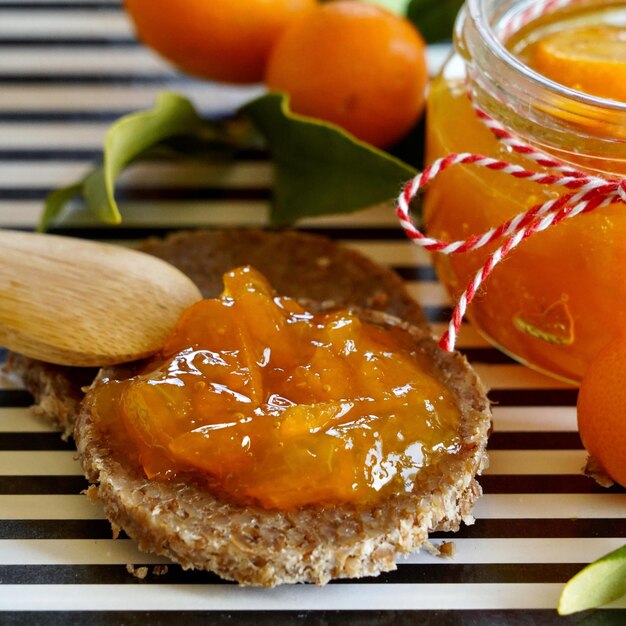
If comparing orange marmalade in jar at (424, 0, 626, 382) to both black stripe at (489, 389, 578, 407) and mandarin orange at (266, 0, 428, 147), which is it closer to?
black stripe at (489, 389, 578, 407)

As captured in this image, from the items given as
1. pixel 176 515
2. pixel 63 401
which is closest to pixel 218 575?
pixel 176 515

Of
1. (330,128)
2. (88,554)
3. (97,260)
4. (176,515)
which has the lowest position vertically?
(88,554)

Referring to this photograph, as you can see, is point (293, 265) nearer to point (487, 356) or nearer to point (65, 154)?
point (487, 356)

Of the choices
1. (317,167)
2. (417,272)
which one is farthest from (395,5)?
(417,272)

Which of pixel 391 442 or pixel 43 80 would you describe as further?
pixel 43 80

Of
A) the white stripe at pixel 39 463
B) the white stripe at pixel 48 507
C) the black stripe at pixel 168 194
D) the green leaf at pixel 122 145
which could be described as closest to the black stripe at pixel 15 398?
the white stripe at pixel 39 463

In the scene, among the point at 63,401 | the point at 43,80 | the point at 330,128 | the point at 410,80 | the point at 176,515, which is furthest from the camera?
the point at 43,80

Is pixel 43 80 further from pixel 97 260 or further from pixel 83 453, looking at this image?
pixel 83 453

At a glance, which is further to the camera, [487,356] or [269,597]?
[487,356]
